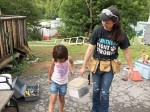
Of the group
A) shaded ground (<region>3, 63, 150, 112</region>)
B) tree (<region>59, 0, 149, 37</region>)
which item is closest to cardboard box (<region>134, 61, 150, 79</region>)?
shaded ground (<region>3, 63, 150, 112</region>)

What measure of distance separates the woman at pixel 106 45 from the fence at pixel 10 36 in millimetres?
3509

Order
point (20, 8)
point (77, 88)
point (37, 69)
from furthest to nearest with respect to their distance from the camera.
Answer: point (20, 8)
point (37, 69)
point (77, 88)

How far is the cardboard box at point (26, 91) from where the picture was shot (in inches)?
180

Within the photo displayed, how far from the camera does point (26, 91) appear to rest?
16.1 ft

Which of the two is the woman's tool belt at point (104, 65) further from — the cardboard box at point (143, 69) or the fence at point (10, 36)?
the fence at point (10, 36)

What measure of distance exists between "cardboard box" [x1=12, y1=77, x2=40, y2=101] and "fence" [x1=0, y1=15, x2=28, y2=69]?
5.13ft

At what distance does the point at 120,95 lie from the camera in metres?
5.11

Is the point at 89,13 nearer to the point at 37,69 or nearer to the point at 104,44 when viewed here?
the point at 37,69

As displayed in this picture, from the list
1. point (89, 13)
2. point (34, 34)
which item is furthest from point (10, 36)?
point (34, 34)

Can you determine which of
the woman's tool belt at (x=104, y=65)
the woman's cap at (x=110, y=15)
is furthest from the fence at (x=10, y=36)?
the woman's cap at (x=110, y=15)

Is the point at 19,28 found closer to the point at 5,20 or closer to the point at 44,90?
the point at 5,20

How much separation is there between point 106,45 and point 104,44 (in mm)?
33

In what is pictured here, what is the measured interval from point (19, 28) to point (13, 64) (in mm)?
1607

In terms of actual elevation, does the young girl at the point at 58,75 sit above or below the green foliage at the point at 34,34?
above
